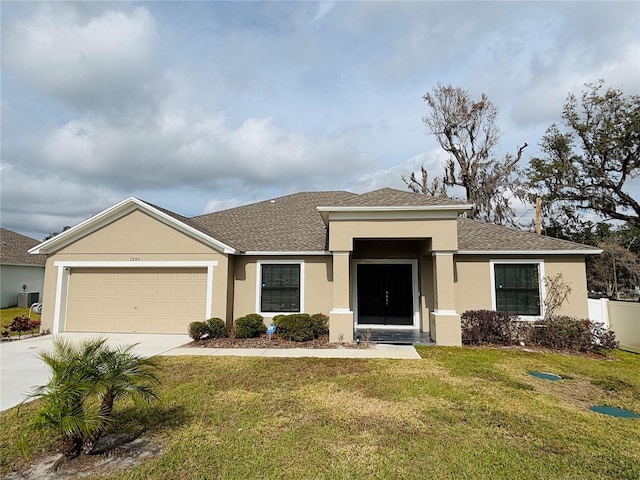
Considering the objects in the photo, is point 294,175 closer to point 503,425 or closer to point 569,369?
point 569,369

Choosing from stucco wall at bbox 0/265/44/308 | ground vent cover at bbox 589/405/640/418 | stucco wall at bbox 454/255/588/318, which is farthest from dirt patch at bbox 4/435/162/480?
stucco wall at bbox 0/265/44/308

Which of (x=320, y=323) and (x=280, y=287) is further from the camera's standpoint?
(x=280, y=287)

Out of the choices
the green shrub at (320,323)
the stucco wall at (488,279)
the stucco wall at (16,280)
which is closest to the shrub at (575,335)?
the stucco wall at (488,279)

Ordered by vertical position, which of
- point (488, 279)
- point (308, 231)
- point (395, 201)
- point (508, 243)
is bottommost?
point (488, 279)

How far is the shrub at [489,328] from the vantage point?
1100cm

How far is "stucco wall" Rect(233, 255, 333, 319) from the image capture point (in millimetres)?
12625

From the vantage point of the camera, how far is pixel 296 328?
1105 centimetres

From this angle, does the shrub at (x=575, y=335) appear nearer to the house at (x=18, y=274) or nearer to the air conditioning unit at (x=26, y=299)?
the air conditioning unit at (x=26, y=299)

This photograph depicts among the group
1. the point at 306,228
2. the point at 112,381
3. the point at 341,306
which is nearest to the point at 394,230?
the point at 341,306

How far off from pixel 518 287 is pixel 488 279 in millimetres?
1041

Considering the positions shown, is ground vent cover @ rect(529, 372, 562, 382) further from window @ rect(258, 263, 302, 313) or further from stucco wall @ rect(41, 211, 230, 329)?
stucco wall @ rect(41, 211, 230, 329)

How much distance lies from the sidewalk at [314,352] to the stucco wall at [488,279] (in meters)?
3.33

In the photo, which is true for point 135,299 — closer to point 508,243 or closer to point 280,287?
point 280,287

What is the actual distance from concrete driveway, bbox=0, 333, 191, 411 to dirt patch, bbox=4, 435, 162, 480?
103 inches
